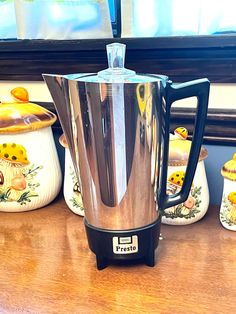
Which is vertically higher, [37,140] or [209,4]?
[209,4]

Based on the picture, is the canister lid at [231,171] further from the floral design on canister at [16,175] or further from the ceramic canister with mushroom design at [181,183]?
the floral design on canister at [16,175]

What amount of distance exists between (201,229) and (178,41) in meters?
0.34

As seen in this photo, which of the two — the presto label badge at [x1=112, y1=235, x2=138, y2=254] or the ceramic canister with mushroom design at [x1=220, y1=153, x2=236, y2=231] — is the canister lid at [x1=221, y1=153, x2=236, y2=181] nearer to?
the ceramic canister with mushroom design at [x1=220, y1=153, x2=236, y2=231]

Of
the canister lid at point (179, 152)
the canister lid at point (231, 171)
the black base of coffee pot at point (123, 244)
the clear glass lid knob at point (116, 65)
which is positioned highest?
the clear glass lid knob at point (116, 65)

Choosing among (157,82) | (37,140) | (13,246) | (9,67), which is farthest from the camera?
(9,67)

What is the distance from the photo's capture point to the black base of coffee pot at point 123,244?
0.51 metres

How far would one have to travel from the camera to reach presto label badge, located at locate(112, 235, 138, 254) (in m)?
0.51

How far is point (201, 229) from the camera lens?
2.13ft

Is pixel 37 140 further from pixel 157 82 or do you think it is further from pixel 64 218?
pixel 157 82

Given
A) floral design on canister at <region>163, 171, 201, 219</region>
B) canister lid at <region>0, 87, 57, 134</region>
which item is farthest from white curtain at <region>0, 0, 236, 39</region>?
floral design on canister at <region>163, 171, 201, 219</region>

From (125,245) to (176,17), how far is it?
0.43 meters

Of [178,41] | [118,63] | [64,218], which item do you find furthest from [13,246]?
[178,41]

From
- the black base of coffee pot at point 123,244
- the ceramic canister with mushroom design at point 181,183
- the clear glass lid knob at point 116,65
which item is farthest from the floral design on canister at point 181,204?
the clear glass lid knob at point 116,65

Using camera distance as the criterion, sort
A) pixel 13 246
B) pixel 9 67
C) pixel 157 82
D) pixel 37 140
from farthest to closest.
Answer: pixel 9 67, pixel 37 140, pixel 13 246, pixel 157 82
